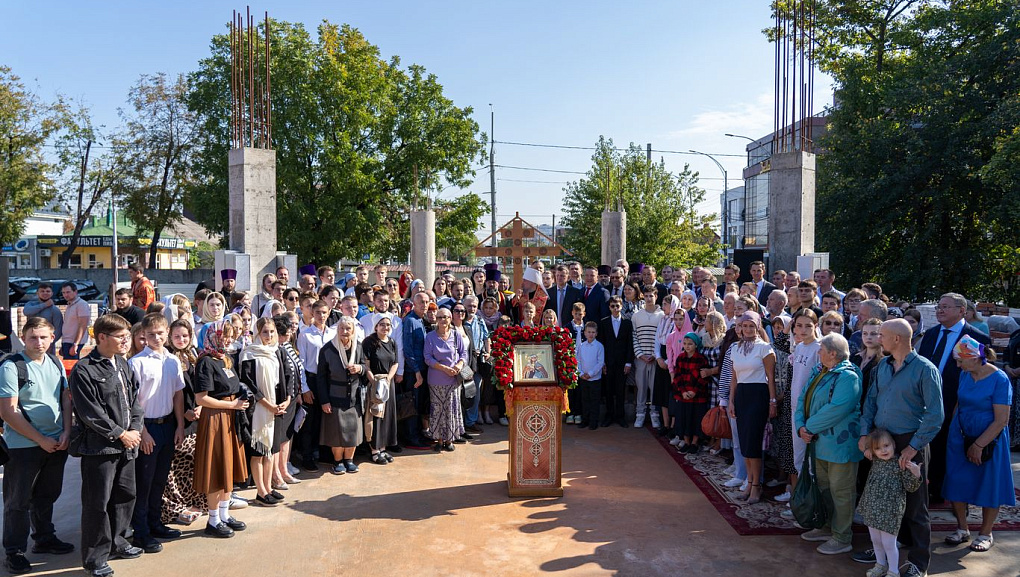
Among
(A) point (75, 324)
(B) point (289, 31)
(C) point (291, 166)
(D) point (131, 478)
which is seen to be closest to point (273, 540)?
(D) point (131, 478)

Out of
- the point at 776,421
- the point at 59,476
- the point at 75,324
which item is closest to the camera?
the point at 59,476

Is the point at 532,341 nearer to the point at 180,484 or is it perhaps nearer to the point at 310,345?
the point at 310,345

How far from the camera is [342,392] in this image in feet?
23.7

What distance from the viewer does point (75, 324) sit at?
938cm

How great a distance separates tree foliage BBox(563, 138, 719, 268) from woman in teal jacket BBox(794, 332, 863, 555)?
55.7 ft

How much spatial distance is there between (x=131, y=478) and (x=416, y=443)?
382 cm

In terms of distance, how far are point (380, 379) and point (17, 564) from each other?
3602 mm

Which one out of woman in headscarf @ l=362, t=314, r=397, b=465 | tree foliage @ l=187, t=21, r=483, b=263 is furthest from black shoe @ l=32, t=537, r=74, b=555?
tree foliage @ l=187, t=21, r=483, b=263

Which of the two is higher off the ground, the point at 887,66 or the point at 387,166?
the point at 887,66

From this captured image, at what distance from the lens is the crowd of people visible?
15.7 ft

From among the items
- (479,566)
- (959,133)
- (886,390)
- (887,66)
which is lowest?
(479,566)

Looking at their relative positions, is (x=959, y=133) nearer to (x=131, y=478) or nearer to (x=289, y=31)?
(x=131, y=478)

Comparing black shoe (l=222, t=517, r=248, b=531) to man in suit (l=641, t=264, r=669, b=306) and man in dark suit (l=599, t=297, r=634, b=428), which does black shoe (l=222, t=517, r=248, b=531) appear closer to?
man in dark suit (l=599, t=297, r=634, b=428)

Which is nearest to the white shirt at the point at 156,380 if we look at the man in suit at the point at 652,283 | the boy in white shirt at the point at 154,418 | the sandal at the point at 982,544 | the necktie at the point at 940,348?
the boy in white shirt at the point at 154,418
